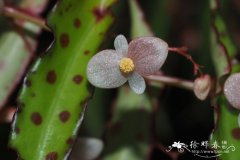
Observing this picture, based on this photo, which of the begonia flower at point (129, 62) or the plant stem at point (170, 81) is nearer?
the begonia flower at point (129, 62)

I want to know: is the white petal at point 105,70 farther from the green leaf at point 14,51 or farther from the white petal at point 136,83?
the green leaf at point 14,51

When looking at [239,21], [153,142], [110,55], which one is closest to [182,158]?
[153,142]

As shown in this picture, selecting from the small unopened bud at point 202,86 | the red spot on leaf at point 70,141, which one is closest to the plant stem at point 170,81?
the small unopened bud at point 202,86

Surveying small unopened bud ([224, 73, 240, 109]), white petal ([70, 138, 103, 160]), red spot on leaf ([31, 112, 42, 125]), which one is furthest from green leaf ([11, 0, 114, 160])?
small unopened bud ([224, 73, 240, 109])

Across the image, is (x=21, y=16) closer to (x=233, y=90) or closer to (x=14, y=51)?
(x=14, y=51)

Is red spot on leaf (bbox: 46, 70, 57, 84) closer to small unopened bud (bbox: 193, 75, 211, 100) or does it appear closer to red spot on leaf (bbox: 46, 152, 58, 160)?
red spot on leaf (bbox: 46, 152, 58, 160)

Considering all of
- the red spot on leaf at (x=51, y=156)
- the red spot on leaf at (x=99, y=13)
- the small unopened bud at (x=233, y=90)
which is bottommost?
the red spot on leaf at (x=51, y=156)

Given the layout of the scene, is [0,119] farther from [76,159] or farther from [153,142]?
[153,142]
